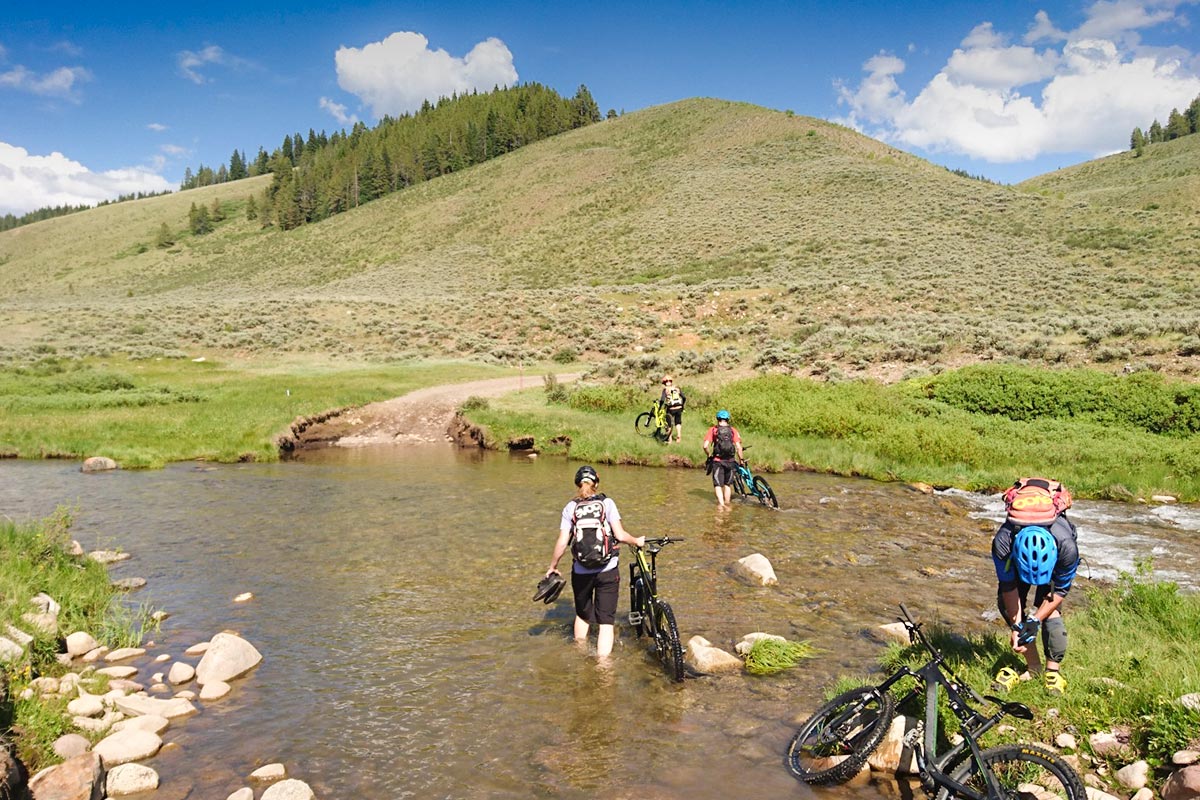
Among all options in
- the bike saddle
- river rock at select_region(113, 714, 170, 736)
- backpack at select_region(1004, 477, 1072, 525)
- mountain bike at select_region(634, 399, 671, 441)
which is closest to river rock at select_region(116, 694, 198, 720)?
river rock at select_region(113, 714, 170, 736)

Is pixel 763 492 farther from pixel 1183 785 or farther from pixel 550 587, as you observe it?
pixel 1183 785

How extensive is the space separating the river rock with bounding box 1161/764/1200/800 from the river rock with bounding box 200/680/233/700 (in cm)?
877

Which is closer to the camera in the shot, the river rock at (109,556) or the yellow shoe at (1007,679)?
the yellow shoe at (1007,679)

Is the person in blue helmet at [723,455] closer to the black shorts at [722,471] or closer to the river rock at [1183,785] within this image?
the black shorts at [722,471]

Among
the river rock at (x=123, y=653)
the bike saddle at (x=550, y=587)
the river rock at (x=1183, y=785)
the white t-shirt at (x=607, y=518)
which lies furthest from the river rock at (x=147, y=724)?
the river rock at (x=1183, y=785)

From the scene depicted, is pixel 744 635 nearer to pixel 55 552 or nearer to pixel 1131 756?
pixel 1131 756

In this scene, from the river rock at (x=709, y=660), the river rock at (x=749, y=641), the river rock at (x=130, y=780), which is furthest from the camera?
the river rock at (x=749, y=641)

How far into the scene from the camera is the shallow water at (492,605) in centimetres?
661

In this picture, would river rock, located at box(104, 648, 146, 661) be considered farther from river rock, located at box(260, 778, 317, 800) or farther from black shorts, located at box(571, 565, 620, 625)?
black shorts, located at box(571, 565, 620, 625)

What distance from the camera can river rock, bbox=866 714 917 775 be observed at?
6.41 m

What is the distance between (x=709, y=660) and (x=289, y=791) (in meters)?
4.71

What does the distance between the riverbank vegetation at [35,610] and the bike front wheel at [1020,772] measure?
24.8 feet

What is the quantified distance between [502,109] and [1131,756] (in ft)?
579

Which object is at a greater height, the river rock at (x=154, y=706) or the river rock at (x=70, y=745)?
the river rock at (x=70, y=745)
